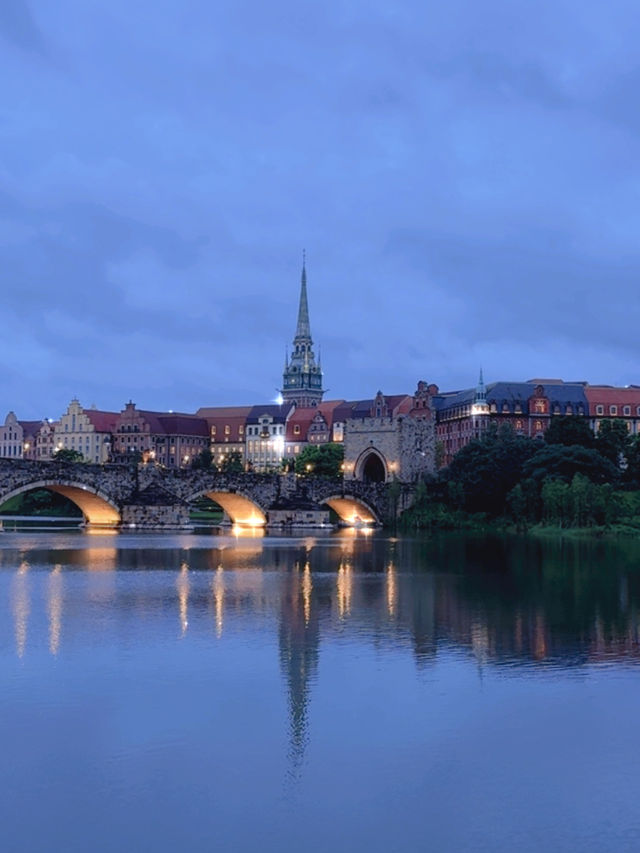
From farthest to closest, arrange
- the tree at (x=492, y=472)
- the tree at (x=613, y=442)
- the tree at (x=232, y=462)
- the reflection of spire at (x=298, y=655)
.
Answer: the tree at (x=232, y=462) → the tree at (x=613, y=442) → the tree at (x=492, y=472) → the reflection of spire at (x=298, y=655)

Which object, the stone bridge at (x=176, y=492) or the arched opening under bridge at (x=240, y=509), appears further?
the arched opening under bridge at (x=240, y=509)

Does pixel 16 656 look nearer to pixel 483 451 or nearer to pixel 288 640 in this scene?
pixel 288 640

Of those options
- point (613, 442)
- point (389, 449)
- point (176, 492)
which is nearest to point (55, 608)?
point (176, 492)

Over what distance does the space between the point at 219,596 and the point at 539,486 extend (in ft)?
167

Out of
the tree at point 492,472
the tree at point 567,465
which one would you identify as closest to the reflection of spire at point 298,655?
the tree at point 567,465

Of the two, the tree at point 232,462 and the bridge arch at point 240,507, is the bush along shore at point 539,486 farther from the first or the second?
the tree at point 232,462

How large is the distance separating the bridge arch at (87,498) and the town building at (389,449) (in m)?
32.0

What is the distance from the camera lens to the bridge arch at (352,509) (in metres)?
95.4

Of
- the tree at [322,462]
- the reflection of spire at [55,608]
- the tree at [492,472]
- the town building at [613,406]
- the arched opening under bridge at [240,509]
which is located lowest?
the reflection of spire at [55,608]

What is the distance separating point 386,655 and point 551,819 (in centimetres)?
1020

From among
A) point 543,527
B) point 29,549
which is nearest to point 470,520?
point 543,527

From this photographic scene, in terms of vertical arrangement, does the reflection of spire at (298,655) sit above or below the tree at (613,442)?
below

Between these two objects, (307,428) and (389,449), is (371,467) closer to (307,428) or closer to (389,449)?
(389,449)

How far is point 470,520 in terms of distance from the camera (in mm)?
87312
